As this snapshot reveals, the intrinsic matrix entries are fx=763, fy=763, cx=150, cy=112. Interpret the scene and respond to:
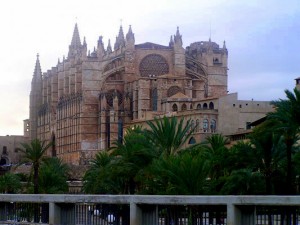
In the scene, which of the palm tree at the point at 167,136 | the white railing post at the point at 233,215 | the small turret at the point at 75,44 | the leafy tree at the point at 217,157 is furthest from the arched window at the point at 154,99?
the white railing post at the point at 233,215

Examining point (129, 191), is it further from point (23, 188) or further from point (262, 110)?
point (262, 110)

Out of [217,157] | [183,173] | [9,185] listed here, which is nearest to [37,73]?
[9,185]

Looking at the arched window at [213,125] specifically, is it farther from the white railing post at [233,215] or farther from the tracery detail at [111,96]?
the white railing post at [233,215]

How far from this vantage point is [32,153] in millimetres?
43000

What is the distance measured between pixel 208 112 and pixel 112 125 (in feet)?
66.4

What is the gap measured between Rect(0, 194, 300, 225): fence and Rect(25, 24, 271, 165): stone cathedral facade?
70039 millimetres

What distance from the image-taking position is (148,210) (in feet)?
37.4

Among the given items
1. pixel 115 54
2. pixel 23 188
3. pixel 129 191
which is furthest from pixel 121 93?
pixel 129 191

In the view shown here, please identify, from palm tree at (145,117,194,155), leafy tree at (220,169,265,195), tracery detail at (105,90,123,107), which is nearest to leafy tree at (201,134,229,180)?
leafy tree at (220,169,265,195)

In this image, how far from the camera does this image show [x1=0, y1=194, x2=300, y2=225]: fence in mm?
9797

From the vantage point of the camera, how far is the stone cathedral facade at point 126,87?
301ft

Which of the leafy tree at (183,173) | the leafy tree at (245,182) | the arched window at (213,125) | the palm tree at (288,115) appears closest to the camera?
the palm tree at (288,115)

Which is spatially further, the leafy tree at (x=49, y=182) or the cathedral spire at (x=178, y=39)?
the cathedral spire at (x=178, y=39)

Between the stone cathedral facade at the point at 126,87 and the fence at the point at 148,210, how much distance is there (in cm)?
7004
